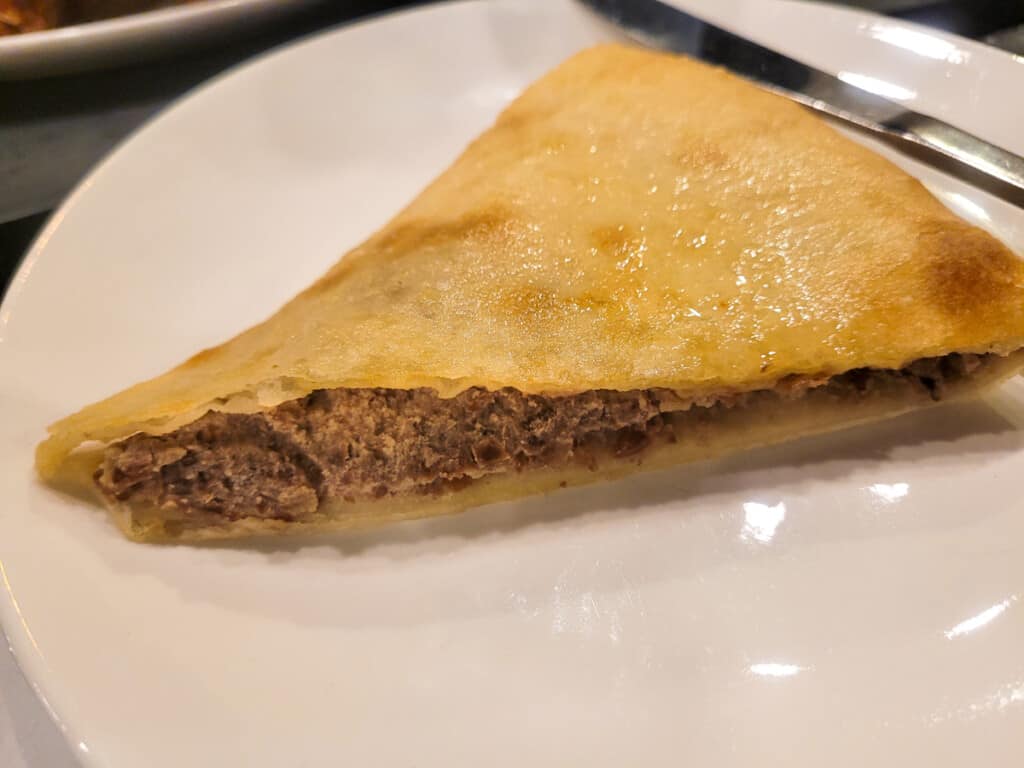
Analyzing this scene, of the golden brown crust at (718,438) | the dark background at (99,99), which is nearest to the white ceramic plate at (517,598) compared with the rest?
the golden brown crust at (718,438)

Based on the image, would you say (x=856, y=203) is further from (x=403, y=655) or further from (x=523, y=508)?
(x=403, y=655)

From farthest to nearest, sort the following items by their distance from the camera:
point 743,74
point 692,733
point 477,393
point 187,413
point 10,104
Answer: point 10,104 → point 743,74 → point 477,393 → point 187,413 → point 692,733

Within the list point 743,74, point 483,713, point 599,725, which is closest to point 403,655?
point 483,713

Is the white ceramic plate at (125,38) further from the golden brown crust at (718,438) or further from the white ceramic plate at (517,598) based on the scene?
the golden brown crust at (718,438)

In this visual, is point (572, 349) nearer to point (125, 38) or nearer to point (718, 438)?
point (718, 438)

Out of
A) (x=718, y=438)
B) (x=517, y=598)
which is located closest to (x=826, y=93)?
(x=718, y=438)

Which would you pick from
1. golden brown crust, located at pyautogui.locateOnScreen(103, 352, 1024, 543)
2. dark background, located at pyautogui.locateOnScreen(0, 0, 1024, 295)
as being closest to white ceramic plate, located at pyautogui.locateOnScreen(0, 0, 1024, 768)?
golden brown crust, located at pyautogui.locateOnScreen(103, 352, 1024, 543)
